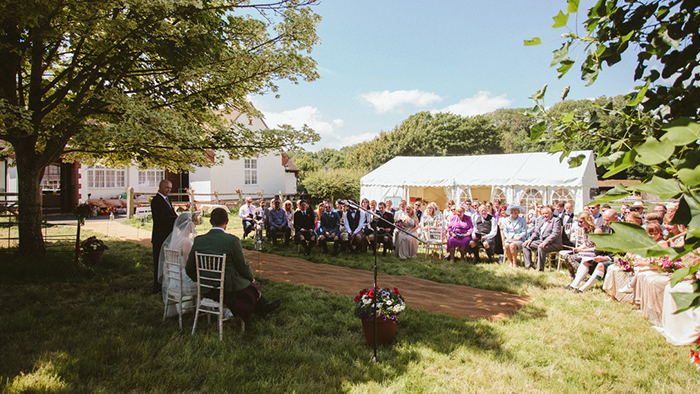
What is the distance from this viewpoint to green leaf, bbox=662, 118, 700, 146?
0.78 metres

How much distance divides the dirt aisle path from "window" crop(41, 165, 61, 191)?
16343 millimetres

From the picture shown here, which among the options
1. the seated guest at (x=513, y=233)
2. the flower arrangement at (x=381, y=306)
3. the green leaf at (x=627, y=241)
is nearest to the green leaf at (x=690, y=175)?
the green leaf at (x=627, y=241)

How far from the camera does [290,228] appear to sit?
10.6 m

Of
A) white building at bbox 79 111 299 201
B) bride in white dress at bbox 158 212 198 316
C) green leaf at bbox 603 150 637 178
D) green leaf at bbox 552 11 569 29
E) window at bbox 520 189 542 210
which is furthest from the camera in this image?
white building at bbox 79 111 299 201

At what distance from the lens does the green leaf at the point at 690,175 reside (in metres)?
0.75

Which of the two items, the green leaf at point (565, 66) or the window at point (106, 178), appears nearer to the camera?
the green leaf at point (565, 66)

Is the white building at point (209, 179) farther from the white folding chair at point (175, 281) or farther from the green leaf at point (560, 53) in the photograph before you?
the green leaf at point (560, 53)

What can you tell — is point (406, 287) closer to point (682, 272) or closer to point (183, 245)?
point (183, 245)

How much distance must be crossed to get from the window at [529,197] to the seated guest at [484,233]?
559cm

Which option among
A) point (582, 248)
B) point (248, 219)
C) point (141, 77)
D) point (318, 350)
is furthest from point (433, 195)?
point (318, 350)

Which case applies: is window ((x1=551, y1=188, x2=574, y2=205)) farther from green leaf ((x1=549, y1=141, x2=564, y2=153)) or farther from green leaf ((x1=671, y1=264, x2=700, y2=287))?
green leaf ((x1=671, y1=264, x2=700, y2=287))

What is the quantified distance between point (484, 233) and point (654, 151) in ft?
29.9

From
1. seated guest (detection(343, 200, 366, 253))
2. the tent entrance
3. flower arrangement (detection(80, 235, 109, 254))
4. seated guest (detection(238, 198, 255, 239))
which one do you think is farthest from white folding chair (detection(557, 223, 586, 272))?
the tent entrance

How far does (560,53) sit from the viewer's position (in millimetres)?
1309
